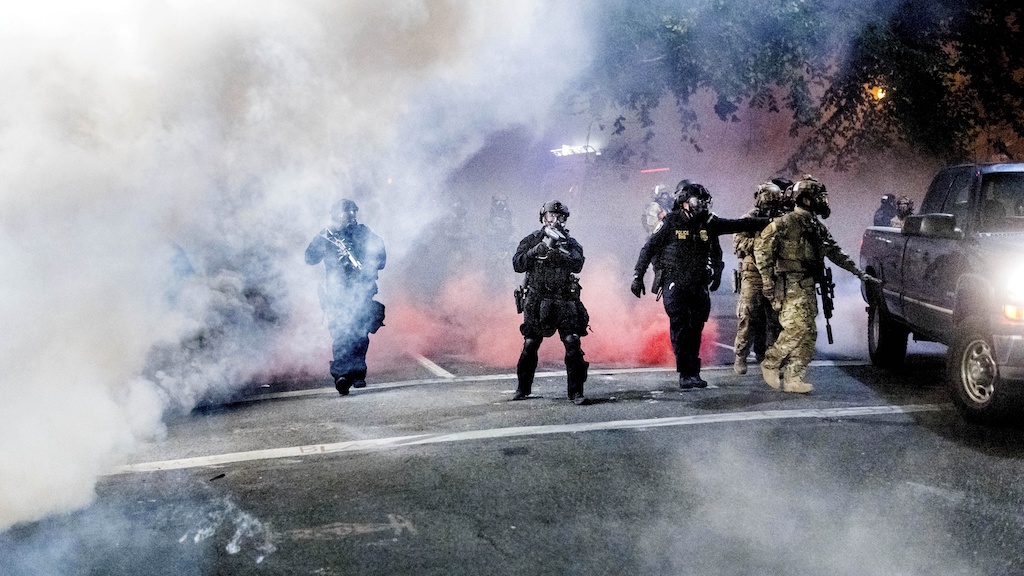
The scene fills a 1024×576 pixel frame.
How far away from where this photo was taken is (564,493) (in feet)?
16.8

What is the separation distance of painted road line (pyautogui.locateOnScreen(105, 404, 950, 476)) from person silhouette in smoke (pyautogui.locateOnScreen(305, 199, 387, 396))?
2.67m

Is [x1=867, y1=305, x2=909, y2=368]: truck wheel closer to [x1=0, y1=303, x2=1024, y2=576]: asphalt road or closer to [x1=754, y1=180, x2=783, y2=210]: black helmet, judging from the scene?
[x1=0, y1=303, x2=1024, y2=576]: asphalt road

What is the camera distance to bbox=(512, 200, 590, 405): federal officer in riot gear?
8.03 m

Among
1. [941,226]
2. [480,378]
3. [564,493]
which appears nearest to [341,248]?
[480,378]

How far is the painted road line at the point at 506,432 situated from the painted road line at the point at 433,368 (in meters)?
3.33

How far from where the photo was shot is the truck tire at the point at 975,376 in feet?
20.8

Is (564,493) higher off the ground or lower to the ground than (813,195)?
lower

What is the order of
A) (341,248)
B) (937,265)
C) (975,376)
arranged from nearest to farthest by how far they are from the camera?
1. (975,376)
2. (937,265)
3. (341,248)

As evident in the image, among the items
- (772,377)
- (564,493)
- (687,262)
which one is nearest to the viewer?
(564,493)

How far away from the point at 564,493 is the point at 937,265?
14.7 feet

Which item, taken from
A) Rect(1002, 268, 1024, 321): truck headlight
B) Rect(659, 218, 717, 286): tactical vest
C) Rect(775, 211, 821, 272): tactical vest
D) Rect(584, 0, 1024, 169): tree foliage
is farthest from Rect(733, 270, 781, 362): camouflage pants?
Answer: Rect(584, 0, 1024, 169): tree foliage

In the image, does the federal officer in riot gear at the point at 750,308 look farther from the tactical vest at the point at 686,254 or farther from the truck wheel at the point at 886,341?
the truck wheel at the point at 886,341

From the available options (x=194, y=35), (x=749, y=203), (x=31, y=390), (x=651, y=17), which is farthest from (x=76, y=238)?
(x=749, y=203)

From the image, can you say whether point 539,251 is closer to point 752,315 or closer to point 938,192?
point 752,315
